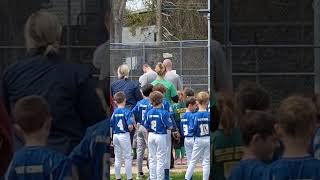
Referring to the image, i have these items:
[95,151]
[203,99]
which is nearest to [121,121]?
[203,99]

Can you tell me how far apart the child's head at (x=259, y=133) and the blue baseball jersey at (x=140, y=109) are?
262 inches

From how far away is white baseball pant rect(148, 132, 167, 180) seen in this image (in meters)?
9.06

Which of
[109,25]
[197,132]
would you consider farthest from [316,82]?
[197,132]

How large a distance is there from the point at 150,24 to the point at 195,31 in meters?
3.51

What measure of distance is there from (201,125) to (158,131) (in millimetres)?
555

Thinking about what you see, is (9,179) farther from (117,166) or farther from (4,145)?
(117,166)

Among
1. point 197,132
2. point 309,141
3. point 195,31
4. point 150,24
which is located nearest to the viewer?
point 309,141

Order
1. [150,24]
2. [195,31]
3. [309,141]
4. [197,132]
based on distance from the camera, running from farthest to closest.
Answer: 1. [150,24]
2. [195,31]
3. [197,132]
4. [309,141]

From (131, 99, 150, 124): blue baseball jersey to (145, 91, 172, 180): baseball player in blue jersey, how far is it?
1.55ft

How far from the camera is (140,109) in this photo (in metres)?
9.70

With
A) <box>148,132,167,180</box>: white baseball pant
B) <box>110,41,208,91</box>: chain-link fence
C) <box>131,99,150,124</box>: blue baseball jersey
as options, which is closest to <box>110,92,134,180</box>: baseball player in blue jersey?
<box>131,99,150,124</box>: blue baseball jersey

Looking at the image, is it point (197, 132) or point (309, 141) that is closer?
point (309, 141)

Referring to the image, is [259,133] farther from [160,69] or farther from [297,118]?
[160,69]

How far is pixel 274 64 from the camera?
9.50 feet
